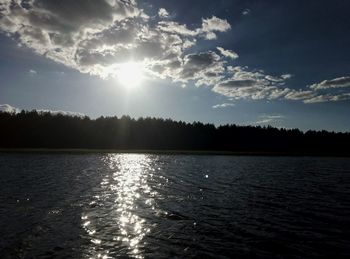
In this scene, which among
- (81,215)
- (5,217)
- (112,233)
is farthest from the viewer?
(81,215)

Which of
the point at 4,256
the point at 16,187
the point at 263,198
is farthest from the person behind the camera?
the point at 16,187

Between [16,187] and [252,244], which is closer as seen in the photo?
[252,244]

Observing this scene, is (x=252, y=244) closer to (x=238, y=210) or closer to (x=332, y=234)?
(x=332, y=234)

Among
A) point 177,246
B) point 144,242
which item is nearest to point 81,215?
point 144,242

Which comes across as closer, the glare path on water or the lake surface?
the lake surface

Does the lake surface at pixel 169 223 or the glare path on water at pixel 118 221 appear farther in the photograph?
the glare path on water at pixel 118 221

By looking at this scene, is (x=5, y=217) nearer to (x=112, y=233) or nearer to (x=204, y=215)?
(x=112, y=233)

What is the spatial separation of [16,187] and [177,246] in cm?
2861

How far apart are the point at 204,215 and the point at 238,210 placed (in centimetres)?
398

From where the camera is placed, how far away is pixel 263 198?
39.5m

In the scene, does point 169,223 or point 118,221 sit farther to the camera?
point 118,221

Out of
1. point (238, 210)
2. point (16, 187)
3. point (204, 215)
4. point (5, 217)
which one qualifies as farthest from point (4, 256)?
point (16, 187)

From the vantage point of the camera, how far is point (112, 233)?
2309 cm

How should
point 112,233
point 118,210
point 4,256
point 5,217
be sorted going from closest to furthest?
1. point 4,256
2. point 112,233
3. point 5,217
4. point 118,210
